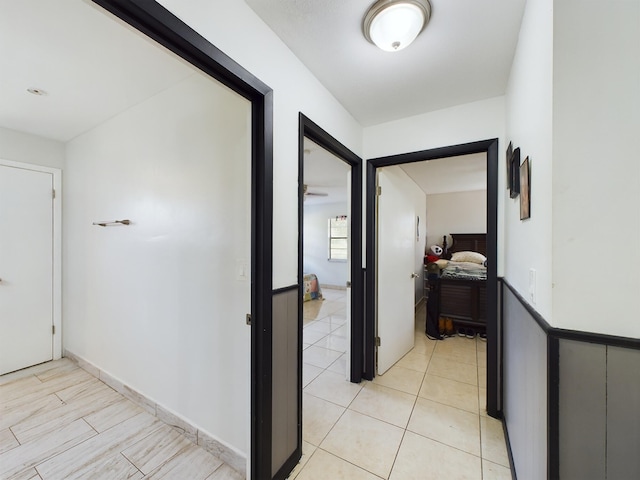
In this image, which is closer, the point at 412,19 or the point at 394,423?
the point at 412,19

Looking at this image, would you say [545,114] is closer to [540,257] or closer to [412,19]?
[540,257]

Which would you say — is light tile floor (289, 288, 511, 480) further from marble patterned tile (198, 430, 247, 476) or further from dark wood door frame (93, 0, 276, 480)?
dark wood door frame (93, 0, 276, 480)

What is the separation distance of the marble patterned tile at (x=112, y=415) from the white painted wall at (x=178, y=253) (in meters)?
0.15

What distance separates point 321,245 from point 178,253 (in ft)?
18.6

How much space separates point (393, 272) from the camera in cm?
272

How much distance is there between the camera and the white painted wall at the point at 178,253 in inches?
59.5

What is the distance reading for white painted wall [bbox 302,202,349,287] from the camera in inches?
280

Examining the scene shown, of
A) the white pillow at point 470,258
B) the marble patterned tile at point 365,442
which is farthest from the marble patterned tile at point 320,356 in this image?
the white pillow at point 470,258

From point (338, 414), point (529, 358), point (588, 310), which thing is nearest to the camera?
point (588, 310)

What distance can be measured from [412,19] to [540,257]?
1.17m

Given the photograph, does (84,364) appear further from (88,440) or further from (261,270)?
(261,270)

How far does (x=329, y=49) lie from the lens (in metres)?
1.48

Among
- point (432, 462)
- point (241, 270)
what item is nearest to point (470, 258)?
point (432, 462)

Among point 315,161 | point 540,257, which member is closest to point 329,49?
point 540,257
